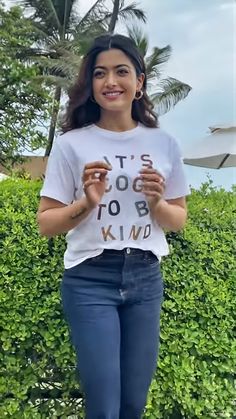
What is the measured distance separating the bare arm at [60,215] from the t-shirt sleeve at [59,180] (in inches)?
0.9

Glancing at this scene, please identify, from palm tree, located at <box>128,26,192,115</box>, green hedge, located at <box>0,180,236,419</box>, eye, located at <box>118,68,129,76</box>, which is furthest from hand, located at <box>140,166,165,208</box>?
palm tree, located at <box>128,26,192,115</box>

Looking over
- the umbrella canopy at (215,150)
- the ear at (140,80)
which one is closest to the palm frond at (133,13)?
the umbrella canopy at (215,150)

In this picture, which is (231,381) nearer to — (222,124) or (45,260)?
(45,260)

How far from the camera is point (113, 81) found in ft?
6.73

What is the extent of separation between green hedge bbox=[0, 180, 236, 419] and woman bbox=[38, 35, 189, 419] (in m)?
0.88

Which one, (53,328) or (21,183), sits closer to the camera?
(53,328)

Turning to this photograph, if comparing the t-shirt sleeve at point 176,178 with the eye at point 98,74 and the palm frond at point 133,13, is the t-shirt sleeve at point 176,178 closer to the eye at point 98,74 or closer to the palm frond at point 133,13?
the eye at point 98,74

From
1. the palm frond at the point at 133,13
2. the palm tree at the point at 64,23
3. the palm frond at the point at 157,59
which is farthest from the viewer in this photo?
the palm frond at the point at 133,13

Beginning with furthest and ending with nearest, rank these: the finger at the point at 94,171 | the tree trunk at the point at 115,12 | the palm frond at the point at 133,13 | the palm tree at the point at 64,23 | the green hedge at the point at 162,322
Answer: the palm frond at the point at 133,13 → the tree trunk at the point at 115,12 → the palm tree at the point at 64,23 → the green hedge at the point at 162,322 → the finger at the point at 94,171

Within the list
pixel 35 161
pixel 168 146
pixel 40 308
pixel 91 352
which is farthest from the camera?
pixel 35 161

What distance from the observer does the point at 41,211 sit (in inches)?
79.5

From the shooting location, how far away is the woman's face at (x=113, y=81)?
6.75 ft

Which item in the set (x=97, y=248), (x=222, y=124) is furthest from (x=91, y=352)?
(x=222, y=124)

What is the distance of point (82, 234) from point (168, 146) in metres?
0.46
